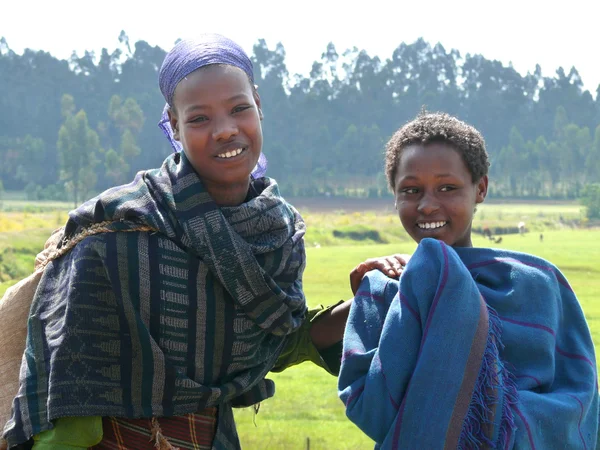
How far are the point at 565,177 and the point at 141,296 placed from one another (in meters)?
69.1

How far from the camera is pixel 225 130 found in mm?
2273

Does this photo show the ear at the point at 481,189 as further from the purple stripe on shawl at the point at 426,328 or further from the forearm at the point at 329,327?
the forearm at the point at 329,327

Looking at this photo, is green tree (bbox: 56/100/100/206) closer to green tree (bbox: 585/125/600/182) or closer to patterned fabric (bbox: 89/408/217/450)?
green tree (bbox: 585/125/600/182)

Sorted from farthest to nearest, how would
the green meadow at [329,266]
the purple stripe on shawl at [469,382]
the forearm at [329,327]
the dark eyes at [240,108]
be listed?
the green meadow at [329,266] → the forearm at [329,327] → the dark eyes at [240,108] → the purple stripe on shawl at [469,382]

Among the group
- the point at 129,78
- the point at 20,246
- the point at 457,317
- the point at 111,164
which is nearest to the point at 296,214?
the point at 457,317

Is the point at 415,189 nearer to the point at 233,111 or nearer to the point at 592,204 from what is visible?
the point at 233,111

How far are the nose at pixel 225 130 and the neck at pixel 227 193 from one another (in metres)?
0.17

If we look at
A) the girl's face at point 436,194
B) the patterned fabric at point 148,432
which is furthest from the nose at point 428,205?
the patterned fabric at point 148,432

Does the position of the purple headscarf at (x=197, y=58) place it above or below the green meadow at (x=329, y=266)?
above

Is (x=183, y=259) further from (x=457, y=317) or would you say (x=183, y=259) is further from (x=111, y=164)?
(x=111, y=164)

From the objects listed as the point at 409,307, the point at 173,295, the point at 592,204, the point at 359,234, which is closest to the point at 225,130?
the point at 173,295

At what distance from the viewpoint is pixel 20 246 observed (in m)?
23.8

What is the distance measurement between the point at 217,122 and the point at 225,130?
0.05 meters

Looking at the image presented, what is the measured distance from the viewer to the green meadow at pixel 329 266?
18.8 ft
